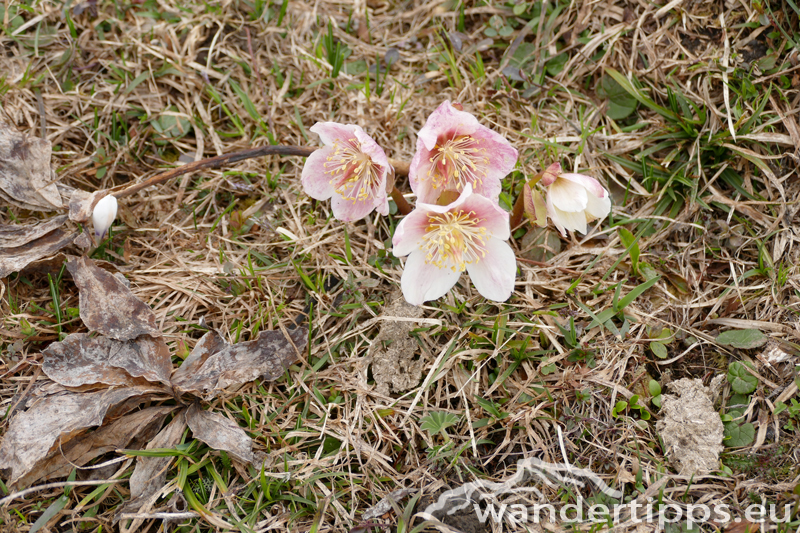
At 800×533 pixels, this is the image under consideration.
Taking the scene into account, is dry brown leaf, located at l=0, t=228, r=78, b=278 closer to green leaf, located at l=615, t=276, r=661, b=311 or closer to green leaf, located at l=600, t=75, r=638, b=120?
green leaf, located at l=615, t=276, r=661, b=311

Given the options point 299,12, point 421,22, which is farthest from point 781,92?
point 299,12

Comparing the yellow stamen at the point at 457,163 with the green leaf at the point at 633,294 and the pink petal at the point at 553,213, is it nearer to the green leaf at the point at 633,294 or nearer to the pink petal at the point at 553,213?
the pink petal at the point at 553,213

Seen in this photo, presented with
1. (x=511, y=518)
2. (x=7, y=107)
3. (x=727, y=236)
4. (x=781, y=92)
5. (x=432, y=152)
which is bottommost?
(x=511, y=518)

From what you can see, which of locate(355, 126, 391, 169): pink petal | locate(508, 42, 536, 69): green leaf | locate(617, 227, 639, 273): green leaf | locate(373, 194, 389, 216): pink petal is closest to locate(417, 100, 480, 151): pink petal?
locate(355, 126, 391, 169): pink petal

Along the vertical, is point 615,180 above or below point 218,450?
above

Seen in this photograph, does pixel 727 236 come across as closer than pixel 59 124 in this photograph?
Yes

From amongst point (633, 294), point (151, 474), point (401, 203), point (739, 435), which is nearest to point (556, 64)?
point (401, 203)

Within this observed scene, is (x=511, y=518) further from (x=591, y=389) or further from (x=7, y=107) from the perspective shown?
(x=7, y=107)

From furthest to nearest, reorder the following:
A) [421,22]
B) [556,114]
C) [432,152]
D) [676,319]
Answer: [421,22], [556,114], [676,319], [432,152]

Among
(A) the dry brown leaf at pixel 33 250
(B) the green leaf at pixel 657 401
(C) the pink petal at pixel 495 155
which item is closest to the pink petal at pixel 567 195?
(C) the pink petal at pixel 495 155
